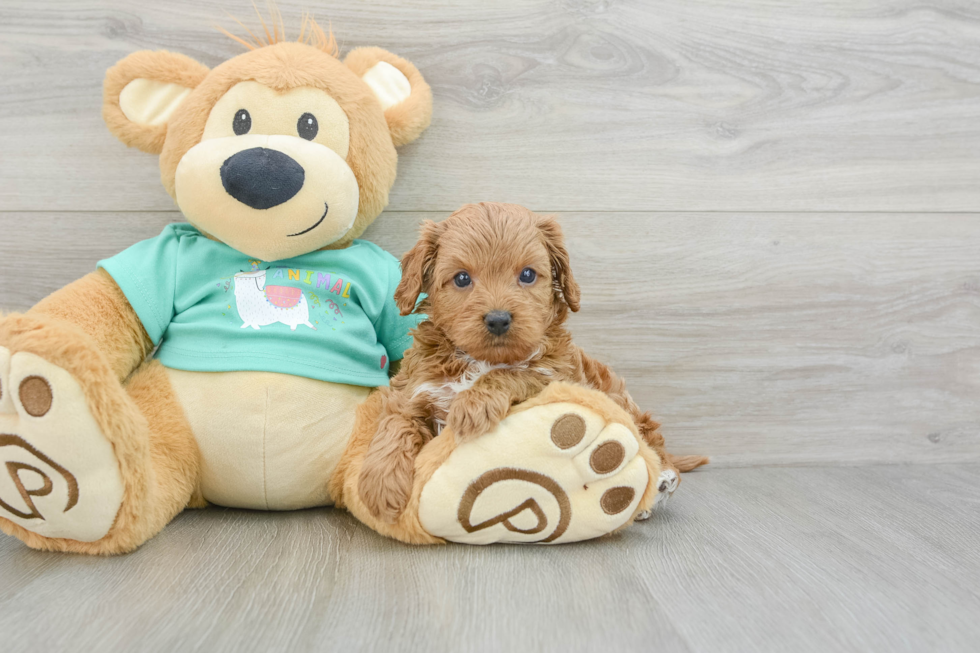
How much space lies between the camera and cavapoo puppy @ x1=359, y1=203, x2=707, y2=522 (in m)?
0.84

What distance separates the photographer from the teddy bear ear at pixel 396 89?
1109mm

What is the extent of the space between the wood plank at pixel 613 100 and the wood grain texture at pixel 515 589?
62cm

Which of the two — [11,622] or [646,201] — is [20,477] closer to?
[11,622]

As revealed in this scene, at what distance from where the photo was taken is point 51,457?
79 cm

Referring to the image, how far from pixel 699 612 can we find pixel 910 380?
2.97ft

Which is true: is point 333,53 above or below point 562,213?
above

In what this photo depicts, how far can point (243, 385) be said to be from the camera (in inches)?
38.0

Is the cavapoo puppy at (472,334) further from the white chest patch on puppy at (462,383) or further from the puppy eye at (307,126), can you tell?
the puppy eye at (307,126)

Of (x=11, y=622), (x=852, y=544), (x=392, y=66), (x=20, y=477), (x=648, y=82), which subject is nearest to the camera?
(x=11, y=622)

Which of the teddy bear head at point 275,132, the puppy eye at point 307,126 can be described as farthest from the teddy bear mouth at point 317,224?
the puppy eye at point 307,126

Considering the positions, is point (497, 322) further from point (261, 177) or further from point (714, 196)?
point (714, 196)

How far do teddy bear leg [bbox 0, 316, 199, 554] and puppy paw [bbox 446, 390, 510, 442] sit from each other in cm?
40

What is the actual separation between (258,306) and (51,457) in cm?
34

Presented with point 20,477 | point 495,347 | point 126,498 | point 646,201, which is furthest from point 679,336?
point 20,477
